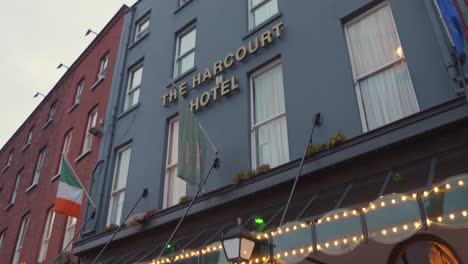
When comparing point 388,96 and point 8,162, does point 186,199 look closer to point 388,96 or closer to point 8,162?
point 388,96

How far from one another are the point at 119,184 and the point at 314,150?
777 cm

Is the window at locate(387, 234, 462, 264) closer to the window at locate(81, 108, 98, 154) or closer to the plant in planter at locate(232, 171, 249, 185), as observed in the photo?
the plant in planter at locate(232, 171, 249, 185)

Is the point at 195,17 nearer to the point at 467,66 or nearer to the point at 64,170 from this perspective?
the point at 64,170

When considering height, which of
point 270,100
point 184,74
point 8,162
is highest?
point 8,162

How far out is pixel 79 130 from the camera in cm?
1756

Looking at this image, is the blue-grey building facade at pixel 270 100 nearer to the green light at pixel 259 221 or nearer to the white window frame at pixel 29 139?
the green light at pixel 259 221

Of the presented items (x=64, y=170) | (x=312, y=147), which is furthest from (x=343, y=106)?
(x=64, y=170)

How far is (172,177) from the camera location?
11.5 metres

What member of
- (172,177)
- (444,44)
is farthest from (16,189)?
(444,44)

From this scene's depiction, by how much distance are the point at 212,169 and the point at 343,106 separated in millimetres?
3528

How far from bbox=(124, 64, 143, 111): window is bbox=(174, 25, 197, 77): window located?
7.05ft

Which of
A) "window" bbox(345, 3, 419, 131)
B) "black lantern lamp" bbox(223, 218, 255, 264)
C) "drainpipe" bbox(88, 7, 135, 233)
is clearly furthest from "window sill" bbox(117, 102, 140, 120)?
"black lantern lamp" bbox(223, 218, 255, 264)

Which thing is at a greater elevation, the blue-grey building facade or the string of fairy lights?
the blue-grey building facade

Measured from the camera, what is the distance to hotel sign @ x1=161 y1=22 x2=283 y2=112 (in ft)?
34.0
